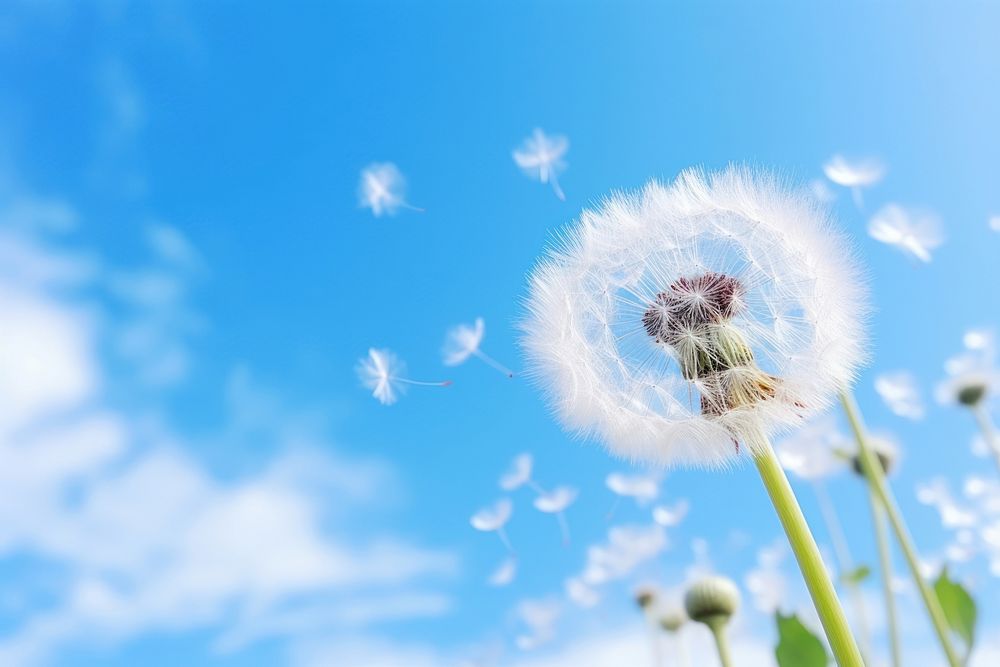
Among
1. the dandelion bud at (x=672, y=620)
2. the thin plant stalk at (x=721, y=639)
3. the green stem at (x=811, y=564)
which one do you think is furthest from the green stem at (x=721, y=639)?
the green stem at (x=811, y=564)

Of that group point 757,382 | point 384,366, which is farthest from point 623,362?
point 384,366

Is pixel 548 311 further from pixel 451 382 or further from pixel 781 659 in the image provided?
pixel 781 659

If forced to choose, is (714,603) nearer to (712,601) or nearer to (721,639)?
(712,601)

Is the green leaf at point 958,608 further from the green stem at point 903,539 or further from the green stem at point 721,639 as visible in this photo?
the green stem at point 721,639

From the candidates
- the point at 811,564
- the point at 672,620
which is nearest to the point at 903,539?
the point at 811,564

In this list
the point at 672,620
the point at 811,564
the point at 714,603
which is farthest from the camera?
the point at 672,620
